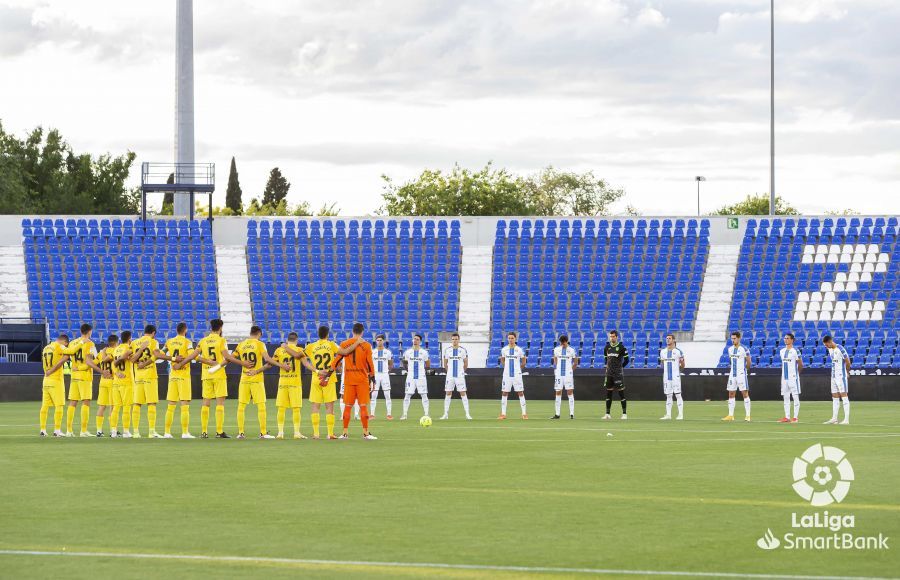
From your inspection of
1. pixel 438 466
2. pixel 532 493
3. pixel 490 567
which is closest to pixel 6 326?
pixel 438 466

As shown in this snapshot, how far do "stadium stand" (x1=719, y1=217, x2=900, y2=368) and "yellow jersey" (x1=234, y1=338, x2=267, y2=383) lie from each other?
28.3 meters

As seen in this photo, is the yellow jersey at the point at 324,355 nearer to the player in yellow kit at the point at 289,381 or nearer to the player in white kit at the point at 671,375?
the player in yellow kit at the point at 289,381

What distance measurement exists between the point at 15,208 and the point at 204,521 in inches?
2823

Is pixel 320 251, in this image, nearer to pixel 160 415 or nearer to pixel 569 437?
pixel 160 415

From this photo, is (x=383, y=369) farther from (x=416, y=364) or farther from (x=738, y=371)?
(x=738, y=371)

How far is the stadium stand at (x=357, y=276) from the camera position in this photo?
50375mm

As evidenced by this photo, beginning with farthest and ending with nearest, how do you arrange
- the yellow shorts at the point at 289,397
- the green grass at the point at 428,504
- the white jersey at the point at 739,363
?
the white jersey at the point at 739,363
the yellow shorts at the point at 289,397
the green grass at the point at 428,504

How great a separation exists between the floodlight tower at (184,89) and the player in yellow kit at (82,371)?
2643cm

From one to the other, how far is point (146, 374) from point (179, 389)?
0.94 meters

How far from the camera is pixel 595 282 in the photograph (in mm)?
51906

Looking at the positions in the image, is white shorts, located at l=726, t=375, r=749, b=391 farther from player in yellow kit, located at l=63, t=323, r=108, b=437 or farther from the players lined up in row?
player in yellow kit, located at l=63, t=323, r=108, b=437

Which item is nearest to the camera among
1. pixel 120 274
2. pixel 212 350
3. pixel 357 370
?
pixel 357 370

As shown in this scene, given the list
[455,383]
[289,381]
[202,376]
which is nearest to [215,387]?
[202,376]

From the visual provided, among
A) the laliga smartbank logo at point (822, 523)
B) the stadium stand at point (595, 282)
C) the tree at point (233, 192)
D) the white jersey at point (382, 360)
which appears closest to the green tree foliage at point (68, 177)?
the tree at point (233, 192)
